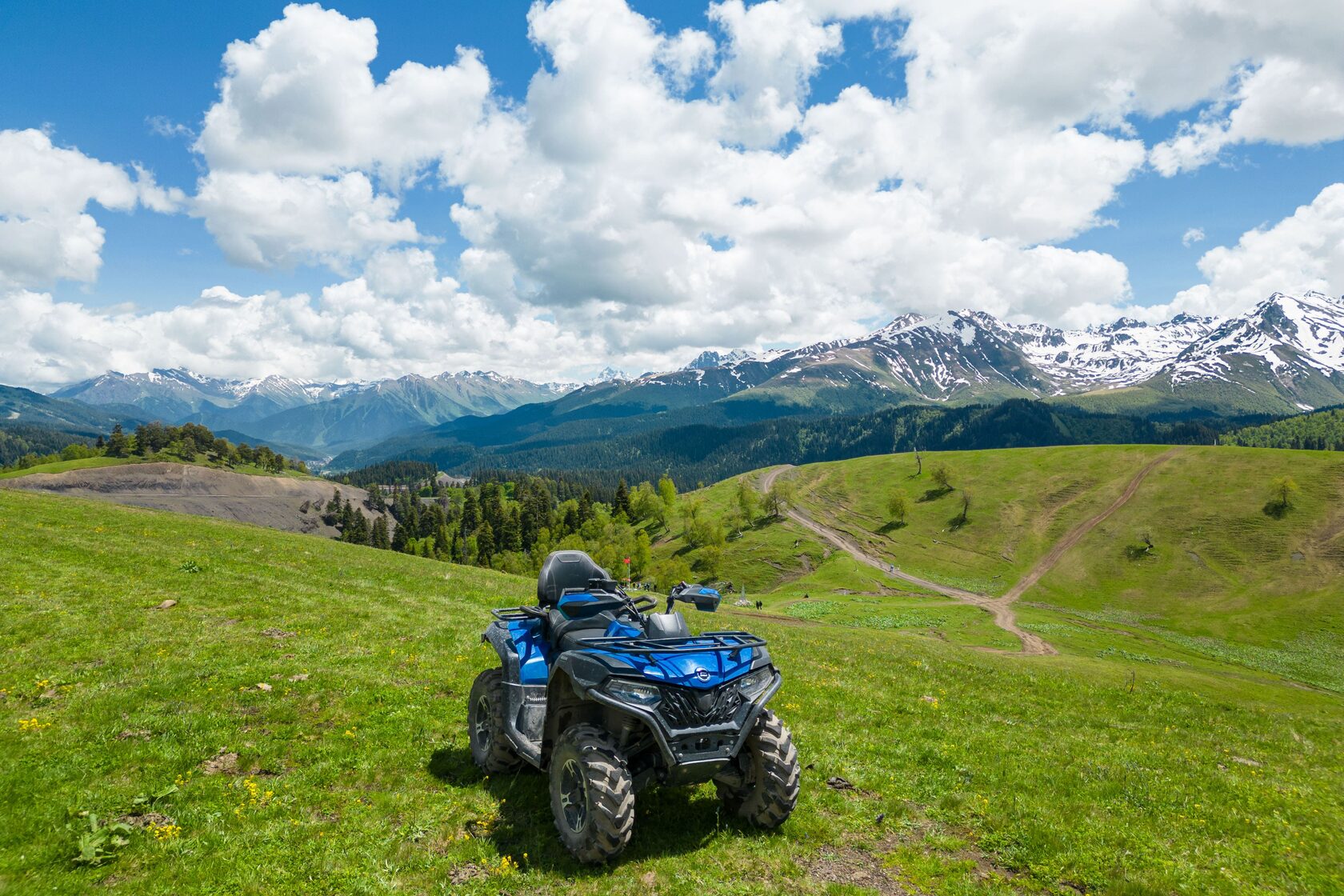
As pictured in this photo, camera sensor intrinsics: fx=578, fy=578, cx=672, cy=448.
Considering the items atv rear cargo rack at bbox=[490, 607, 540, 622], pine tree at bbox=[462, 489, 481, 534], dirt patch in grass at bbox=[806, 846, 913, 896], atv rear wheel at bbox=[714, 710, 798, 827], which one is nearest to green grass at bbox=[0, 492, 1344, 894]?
dirt patch in grass at bbox=[806, 846, 913, 896]

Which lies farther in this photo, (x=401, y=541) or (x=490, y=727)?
(x=401, y=541)

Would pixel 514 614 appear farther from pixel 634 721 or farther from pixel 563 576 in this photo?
pixel 634 721

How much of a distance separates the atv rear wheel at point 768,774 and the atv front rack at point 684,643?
0.99 metres

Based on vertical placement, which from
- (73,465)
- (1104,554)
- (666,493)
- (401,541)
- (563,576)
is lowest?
(401,541)

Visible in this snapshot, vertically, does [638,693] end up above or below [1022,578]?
above

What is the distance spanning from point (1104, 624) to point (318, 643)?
10321cm

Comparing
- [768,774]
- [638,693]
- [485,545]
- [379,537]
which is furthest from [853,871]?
[379,537]

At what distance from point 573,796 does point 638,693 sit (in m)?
1.82

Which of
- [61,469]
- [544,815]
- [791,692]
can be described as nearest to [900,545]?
[791,692]

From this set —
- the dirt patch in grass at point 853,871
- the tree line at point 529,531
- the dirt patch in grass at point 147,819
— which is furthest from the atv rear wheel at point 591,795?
the tree line at point 529,531

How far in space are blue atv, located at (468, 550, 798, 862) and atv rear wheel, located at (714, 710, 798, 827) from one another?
14 millimetres

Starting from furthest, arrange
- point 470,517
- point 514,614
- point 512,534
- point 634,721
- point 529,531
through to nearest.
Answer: point 470,517, point 529,531, point 512,534, point 514,614, point 634,721

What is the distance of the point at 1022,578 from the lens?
113 metres

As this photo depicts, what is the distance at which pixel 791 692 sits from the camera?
15.3 meters
